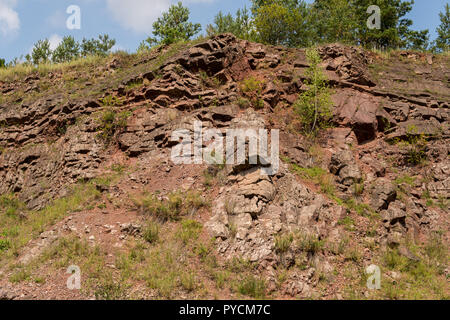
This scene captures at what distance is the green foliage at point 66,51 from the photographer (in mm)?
24961

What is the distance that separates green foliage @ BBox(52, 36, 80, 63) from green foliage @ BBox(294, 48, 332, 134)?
62.6 ft

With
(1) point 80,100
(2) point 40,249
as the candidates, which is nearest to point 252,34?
(1) point 80,100

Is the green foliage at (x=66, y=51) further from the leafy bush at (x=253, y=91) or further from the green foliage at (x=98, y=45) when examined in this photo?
the leafy bush at (x=253, y=91)

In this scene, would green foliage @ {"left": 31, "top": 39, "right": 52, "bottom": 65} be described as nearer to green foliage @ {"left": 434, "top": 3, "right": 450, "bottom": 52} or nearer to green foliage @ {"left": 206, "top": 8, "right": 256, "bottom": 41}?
green foliage @ {"left": 206, "top": 8, "right": 256, "bottom": 41}

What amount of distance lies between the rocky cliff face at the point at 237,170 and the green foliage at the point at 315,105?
1.86 feet

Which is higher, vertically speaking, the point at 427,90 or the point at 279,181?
the point at 427,90

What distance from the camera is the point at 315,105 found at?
45.2 ft

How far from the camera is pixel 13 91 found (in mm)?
18750

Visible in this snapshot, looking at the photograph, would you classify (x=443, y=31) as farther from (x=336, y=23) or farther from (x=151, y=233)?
(x=151, y=233)

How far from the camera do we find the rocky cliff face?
8203mm

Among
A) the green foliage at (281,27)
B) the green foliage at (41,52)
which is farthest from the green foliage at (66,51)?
the green foliage at (281,27)

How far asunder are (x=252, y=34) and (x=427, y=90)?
458 inches

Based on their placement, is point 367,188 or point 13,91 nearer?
point 367,188
